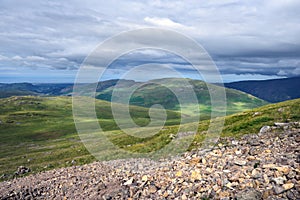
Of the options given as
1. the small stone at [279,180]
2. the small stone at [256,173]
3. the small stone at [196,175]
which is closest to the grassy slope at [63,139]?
the small stone at [196,175]

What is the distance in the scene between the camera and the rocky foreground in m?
14.2

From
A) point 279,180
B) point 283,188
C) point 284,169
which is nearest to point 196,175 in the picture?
point 279,180

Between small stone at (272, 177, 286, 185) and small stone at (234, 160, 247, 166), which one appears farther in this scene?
small stone at (234, 160, 247, 166)

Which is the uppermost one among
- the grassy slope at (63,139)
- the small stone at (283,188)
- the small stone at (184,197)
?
the small stone at (283,188)

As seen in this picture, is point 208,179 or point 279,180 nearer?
point 279,180

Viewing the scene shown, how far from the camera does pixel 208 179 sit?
53.4 ft

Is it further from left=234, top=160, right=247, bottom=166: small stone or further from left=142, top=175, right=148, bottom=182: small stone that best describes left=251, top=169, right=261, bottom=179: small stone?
left=142, top=175, right=148, bottom=182: small stone

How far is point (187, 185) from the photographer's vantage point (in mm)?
16719

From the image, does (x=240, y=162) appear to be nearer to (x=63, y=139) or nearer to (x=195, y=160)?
(x=195, y=160)

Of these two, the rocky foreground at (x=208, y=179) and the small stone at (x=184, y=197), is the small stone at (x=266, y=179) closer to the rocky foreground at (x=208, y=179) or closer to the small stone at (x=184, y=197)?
the rocky foreground at (x=208, y=179)

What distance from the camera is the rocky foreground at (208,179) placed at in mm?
14203

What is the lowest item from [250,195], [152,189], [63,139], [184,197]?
[63,139]

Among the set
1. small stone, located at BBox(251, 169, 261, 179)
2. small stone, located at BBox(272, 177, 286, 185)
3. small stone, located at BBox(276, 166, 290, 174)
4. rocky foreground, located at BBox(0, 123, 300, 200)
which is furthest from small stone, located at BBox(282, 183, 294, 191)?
small stone, located at BBox(251, 169, 261, 179)

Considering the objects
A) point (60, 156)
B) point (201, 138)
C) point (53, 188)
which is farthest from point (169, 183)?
point (60, 156)
